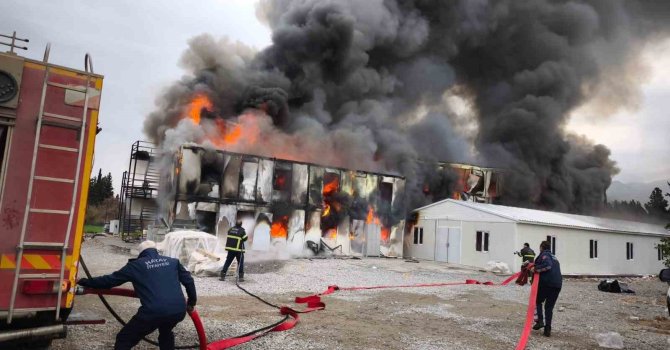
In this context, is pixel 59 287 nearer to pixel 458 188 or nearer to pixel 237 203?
pixel 237 203

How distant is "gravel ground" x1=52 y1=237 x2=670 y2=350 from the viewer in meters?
5.93

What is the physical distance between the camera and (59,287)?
3566 mm

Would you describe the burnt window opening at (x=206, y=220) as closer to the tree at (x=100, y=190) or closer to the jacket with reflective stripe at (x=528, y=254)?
the jacket with reflective stripe at (x=528, y=254)

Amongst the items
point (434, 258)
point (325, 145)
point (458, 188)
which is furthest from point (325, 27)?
point (434, 258)

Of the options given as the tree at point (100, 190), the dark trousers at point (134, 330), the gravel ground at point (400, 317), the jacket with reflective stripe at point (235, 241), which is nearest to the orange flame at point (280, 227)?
the gravel ground at point (400, 317)

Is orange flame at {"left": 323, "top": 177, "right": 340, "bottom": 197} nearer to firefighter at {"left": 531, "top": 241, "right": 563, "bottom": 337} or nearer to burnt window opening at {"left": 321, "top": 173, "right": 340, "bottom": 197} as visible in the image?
burnt window opening at {"left": 321, "top": 173, "right": 340, "bottom": 197}

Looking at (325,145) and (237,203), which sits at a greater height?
(325,145)

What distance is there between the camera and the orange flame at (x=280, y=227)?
22.7 metres

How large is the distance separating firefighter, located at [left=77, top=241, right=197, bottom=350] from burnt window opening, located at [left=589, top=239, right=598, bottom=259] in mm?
21381

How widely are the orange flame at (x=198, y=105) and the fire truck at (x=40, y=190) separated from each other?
2568 cm

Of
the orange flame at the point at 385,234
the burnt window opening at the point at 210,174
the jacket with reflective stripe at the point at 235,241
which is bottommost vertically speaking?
the jacket with reflective stripe at the point at 235,241

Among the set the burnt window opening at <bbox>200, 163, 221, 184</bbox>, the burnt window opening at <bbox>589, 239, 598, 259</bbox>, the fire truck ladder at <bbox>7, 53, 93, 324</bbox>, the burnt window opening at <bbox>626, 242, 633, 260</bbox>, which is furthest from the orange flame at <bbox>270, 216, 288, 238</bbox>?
the fire truck ladder at <bbox>7, 53, 93, 324</bbox>

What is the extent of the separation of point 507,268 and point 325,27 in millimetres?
22836

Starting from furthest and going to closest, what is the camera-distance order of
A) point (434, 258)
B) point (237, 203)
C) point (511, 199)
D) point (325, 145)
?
point (511, 199)
point (325, 145)
point (434, 258)
point (237, 203)
